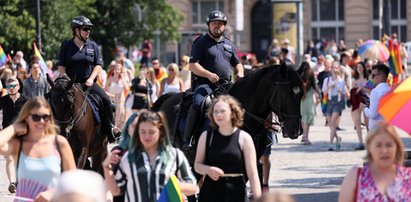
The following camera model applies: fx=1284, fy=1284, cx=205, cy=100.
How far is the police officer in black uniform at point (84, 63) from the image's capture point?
53.0 ft

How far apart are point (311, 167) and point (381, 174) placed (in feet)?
41.4

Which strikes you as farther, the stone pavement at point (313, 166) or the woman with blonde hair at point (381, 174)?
the stone pavement at point (313, 166)

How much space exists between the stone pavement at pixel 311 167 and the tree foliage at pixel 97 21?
11.5m

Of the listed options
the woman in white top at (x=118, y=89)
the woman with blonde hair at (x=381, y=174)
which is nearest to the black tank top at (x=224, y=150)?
the woman with blonde hair at (x=381, y=174)

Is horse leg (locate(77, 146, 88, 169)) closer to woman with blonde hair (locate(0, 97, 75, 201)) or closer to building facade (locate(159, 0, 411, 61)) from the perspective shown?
woman with blonde hair (locate(0, 97, 75, 201))

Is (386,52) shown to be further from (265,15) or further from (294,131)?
(265,15)

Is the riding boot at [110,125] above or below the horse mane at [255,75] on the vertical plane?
below

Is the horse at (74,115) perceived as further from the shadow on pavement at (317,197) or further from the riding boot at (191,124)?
the shadow on pavement at (317,197)

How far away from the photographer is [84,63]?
16234 mm

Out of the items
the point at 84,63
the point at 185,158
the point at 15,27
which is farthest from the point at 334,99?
the point at 185,158

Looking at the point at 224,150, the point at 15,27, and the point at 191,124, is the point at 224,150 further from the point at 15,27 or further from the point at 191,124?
the point at 15,27

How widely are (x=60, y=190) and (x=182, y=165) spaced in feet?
8.43

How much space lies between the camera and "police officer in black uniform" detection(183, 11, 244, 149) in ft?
46.9

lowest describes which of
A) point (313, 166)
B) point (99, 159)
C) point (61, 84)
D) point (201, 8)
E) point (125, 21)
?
point (313, 166)
